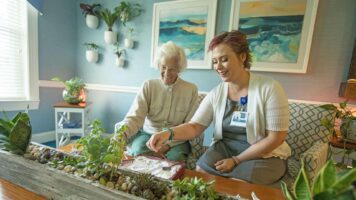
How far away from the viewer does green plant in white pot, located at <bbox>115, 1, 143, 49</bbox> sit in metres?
2.38

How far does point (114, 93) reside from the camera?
270 cm

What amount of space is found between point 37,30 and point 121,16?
1.01 metres

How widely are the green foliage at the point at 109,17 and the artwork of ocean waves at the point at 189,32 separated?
2.09 ft

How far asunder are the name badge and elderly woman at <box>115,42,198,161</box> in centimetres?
40

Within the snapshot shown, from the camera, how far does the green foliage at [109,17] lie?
245 cm

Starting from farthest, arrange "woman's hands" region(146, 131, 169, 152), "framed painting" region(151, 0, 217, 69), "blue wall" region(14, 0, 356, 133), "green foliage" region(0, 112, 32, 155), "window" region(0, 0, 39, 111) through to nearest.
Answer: "window" region(0, 0, 39, 111) → "framed painting" region(151, 0, 217, 69) → "blue wall" region(14, 0, 356, 133) → "woman's hands" region(146, 131, 169, 152) → "green foliage" region(0, 112, 32, 155)

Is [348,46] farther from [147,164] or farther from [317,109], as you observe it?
[147,164]

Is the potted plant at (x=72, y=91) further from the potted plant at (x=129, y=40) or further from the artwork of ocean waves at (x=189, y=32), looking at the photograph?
the artwork of ocean waves at (x=189, y=32)

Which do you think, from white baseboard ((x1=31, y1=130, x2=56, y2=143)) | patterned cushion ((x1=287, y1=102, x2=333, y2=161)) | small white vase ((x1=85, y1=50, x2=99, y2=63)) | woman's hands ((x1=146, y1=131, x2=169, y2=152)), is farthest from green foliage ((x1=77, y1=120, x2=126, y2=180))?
white baseboard ((x1=31, y1=130, x2=56, y2=143))

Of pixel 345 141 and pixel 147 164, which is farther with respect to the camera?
pixel 345 141

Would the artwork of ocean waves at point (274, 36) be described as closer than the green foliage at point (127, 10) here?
Yes

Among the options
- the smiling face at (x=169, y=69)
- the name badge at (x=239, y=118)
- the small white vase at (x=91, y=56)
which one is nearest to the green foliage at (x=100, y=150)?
the name badge at (x=239, y=118)

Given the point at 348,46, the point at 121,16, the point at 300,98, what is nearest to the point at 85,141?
the point at 300,98

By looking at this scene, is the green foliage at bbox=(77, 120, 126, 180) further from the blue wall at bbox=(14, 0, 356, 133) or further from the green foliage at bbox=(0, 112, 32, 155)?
the blue wall at bbox=(14, 0, 356, 133)
